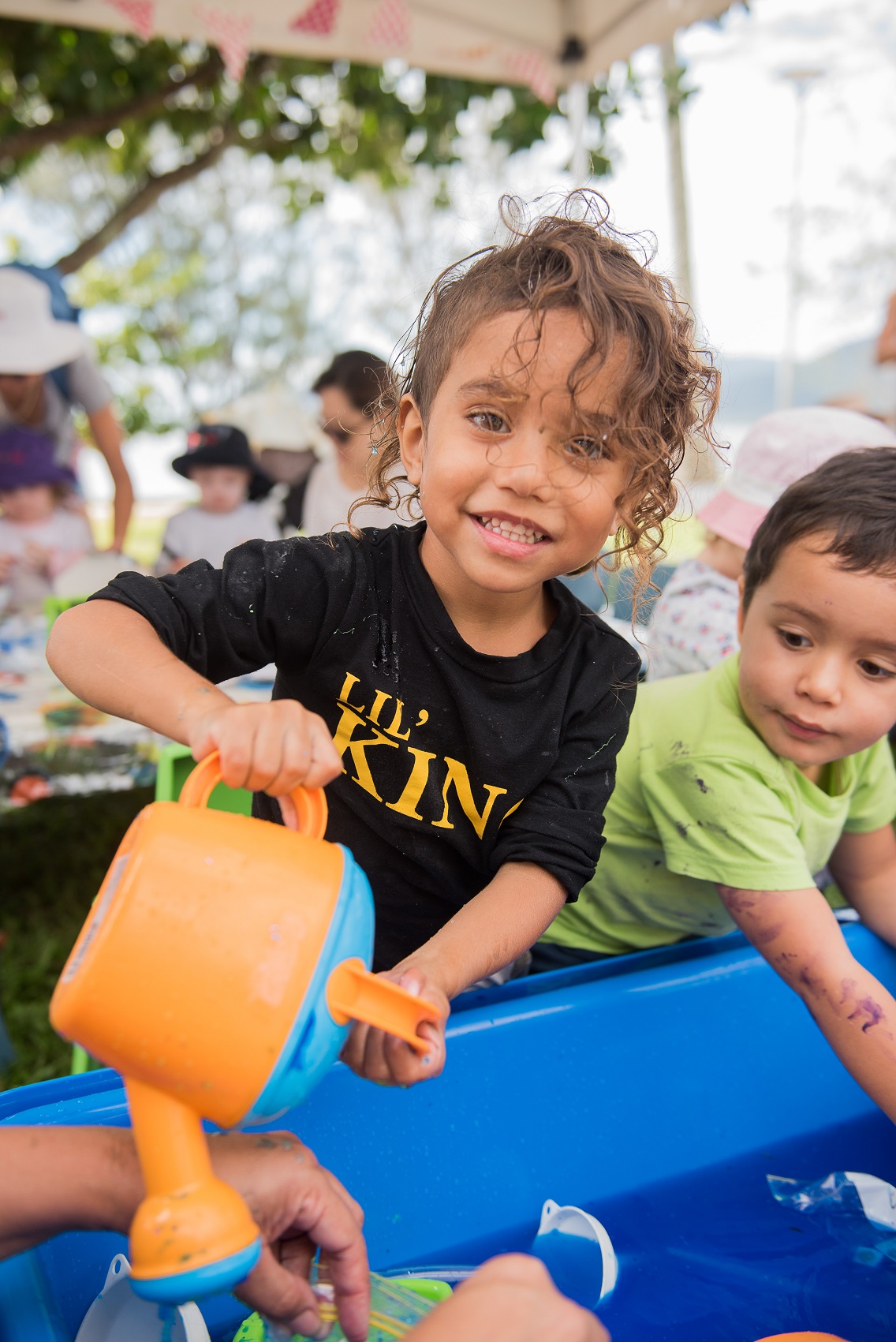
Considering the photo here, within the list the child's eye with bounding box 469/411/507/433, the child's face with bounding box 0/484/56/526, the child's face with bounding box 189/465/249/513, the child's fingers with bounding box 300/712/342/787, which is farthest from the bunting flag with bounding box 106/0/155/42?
the child's fingers with bounding box 300/712/342/787

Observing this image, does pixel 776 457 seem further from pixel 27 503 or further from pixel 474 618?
pixel 27 503

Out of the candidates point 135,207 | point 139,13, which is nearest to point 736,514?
point 139,13

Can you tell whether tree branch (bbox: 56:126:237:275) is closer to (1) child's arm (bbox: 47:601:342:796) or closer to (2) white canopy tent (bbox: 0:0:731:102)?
(2) white canopy tent (bbox: 0:0:731:102)

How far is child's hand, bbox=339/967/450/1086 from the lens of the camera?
74 centimetres

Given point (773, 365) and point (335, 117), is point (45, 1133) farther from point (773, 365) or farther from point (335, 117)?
point (773, 365)

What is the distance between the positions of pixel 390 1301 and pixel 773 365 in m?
14.8

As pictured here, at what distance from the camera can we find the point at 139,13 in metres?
2.96

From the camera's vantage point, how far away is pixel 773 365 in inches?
552

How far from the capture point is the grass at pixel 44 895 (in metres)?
1.77

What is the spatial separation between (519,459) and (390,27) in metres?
2.98

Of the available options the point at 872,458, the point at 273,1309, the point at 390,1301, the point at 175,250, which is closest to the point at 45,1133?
the point at 273,1309

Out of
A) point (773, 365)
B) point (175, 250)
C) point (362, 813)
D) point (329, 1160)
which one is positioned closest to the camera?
point (329, 1160)

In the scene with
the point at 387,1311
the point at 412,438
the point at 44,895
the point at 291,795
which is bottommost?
the point at 44,895

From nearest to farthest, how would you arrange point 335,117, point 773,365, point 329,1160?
point 329,1160 → point 335,117 → point 773,365
